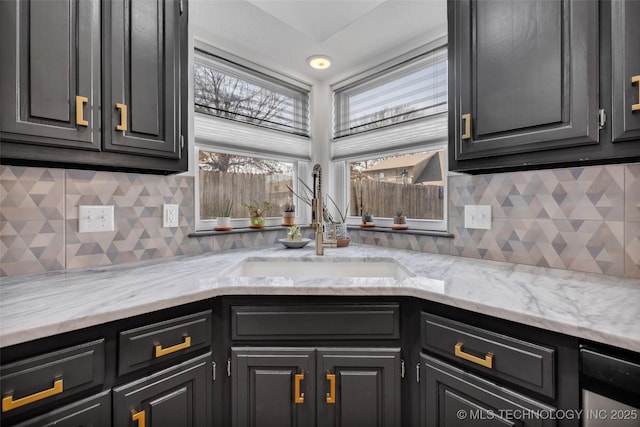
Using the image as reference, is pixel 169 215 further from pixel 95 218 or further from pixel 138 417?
pixel 138 417

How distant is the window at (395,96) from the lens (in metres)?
2.02

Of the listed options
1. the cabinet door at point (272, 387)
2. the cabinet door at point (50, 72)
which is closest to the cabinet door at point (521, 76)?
the cabinet door at point (272, 387)

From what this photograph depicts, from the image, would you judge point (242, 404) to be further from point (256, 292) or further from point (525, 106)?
point (525, 106)

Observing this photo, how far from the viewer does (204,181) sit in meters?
2.08

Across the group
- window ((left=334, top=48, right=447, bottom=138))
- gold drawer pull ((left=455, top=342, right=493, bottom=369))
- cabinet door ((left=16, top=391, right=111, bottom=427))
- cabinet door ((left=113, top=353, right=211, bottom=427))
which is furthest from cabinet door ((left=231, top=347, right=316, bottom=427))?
window ((left=334, top=48, right=447, bottom=138))

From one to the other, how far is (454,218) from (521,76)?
82cm

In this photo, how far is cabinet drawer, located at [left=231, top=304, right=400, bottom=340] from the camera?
121 centimetres

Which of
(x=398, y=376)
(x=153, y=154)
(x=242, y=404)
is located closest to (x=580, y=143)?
(x=398, y=376)

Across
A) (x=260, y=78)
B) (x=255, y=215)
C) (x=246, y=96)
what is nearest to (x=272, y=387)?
(x=255, y=215)

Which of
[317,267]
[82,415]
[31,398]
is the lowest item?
[82,415]

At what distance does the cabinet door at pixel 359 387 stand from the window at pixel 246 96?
1.68 metres

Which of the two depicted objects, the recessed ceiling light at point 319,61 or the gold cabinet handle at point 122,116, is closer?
the gold cabinet handle at point 122,116

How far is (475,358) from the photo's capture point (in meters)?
1.00

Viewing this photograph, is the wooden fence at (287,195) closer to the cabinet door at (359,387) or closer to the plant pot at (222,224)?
the plant pot at (222,224)
